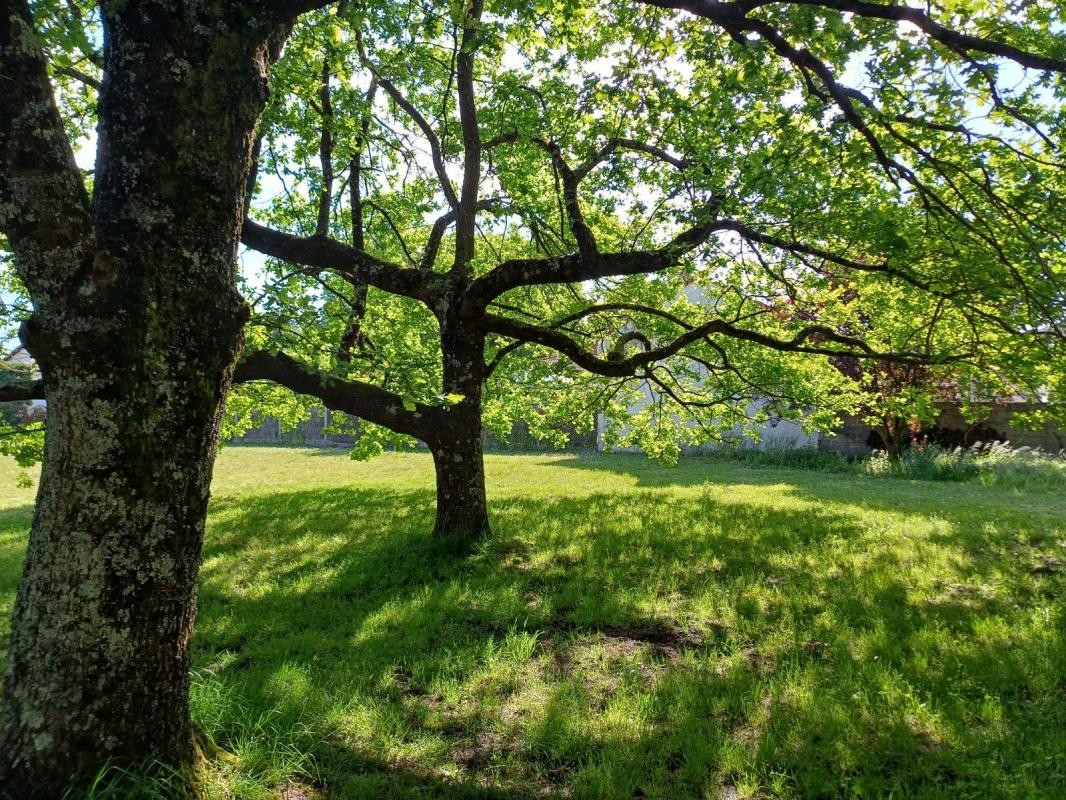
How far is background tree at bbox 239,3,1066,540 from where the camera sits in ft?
15.4

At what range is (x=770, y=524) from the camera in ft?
30.1

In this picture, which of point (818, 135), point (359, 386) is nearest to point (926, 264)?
point (818, 135)

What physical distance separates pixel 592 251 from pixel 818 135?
2499 mm

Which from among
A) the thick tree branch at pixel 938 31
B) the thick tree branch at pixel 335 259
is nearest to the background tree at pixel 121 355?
the thick tree branch at pixel 938 31

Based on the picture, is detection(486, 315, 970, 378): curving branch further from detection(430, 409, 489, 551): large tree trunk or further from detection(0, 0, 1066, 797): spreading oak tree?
detection(430, 409, 489, 551): large tree trunk

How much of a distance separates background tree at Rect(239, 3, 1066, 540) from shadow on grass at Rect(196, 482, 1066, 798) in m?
1.93

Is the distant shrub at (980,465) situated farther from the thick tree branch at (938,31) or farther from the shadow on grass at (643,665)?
the thick tree branch at (938,31)

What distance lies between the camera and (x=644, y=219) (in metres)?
9.42

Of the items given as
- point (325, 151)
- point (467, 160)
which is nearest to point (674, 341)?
point (467, 160)

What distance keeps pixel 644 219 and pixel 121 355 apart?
8.20m

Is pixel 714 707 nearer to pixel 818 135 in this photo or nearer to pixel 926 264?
pixel 818 135

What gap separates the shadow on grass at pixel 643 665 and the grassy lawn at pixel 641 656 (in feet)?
0.07

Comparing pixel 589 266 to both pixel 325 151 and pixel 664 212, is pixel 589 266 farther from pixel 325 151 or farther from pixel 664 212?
pixel 325 151

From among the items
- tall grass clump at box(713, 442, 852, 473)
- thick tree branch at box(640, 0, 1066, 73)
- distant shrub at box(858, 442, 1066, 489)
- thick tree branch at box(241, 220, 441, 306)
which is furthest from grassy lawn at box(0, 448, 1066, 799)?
tall grass clump at box(713, 442, 852, 473)
